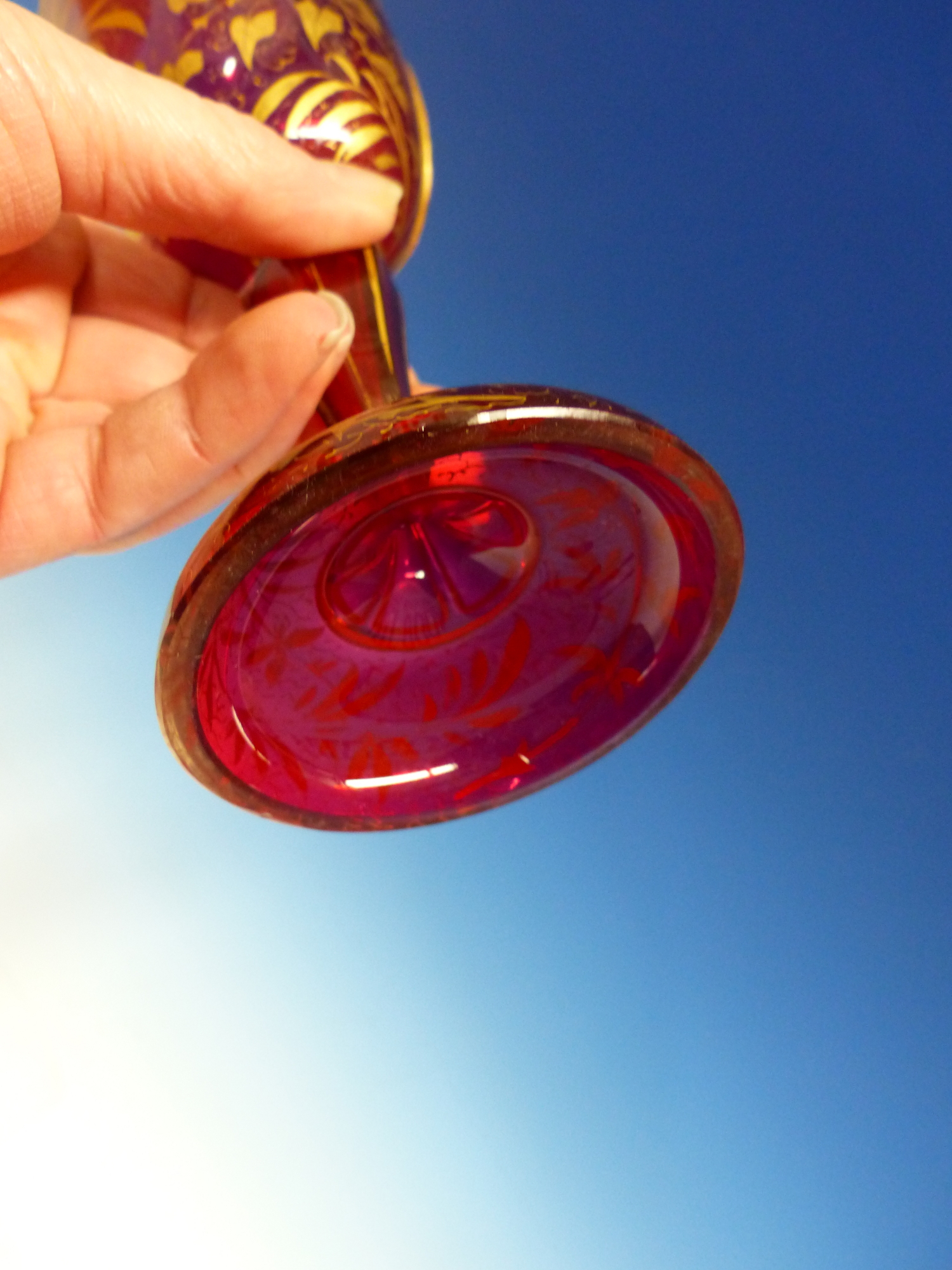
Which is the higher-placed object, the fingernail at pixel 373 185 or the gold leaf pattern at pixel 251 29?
the gold leaf pattern at pixel 251 29

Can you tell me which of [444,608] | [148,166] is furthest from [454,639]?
[148,166]

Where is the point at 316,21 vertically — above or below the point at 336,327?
above

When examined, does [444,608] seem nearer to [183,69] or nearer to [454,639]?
[454,639]

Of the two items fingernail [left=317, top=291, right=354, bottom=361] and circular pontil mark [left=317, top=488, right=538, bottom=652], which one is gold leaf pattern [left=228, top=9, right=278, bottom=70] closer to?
fingernail [left=317, top=291, right=354, bottom=361]

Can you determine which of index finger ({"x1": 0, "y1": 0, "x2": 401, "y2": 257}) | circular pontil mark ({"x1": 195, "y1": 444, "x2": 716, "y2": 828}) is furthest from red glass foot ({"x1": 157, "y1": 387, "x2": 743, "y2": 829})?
index finger ({"x1": 0, "y1": 0, "x2": 401, "y2": 257})

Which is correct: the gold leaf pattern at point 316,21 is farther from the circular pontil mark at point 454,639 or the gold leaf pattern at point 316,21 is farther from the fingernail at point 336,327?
the circular pontil mark at point 454,639

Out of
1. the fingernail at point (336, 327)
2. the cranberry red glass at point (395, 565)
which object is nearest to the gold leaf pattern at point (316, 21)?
the cranberry red glass at point (395, 565)
